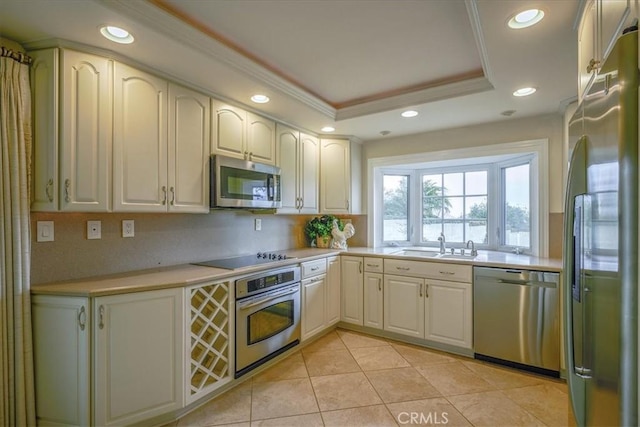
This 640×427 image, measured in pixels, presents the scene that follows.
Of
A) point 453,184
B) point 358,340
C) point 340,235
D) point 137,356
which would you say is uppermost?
point 453,184

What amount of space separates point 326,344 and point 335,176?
1.87m

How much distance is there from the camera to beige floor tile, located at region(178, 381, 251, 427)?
1954 millimetres

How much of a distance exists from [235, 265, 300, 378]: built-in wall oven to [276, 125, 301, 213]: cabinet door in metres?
0.73

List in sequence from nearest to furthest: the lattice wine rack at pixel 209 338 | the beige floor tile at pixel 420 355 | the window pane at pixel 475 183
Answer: the lattice wine rack at pixel 209 338
the beige floor tile at pixel 420 355
the window pane at pixel 475 183

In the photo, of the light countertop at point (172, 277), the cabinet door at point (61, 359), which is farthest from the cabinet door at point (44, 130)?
the cabinet door at point (61, 359)

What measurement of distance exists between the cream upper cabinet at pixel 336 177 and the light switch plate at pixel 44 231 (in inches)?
96.2

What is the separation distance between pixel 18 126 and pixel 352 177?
2.93 metres

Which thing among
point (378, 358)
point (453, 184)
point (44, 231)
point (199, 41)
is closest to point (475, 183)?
point (453, 184)

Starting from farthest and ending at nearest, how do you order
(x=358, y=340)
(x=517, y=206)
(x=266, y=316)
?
(x=517, y=206) → (x=358, y=340) → (x=266, y=316)

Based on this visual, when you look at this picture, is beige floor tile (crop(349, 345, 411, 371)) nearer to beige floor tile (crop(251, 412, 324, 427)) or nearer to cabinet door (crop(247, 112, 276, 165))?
beige floor tile (crop(251, 412, 324, 427))

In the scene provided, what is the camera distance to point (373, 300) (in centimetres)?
330

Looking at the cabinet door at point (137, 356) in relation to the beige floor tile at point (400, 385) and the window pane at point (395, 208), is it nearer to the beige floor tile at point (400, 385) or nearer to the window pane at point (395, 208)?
the beige floor tile at point (400, 385)

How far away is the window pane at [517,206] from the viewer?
3.23 m

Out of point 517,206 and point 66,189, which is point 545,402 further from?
point 66,189
